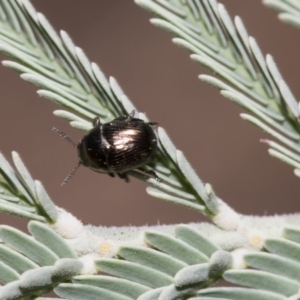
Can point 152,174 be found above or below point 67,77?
below

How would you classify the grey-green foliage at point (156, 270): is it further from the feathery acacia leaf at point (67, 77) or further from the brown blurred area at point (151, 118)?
the brown blurred area at point (151, 118)

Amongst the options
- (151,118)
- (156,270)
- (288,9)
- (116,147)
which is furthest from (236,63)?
Answer: (151,118)

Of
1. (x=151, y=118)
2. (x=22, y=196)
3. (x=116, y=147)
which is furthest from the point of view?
(x=151, y=118)

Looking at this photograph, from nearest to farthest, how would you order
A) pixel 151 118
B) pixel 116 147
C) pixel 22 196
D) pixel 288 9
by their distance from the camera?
pixel 288 9 → pixel 22 196 → pixel 116 147 → pixel 151 118

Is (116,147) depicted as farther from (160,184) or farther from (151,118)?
(151,118)

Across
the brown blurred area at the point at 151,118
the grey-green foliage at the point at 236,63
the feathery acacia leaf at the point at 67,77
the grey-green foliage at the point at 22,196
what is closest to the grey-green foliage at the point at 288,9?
the grey-green foliage at the point at 236,63

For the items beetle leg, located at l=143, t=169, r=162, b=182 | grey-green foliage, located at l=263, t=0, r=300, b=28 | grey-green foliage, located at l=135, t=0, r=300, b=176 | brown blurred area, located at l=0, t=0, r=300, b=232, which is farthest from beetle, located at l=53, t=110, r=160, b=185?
brown blurred area, located at l=0, t=0, r=300, b=232

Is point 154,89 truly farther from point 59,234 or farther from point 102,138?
point 59,234
